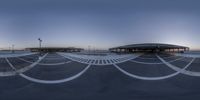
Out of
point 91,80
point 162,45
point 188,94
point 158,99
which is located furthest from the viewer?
point 162,45

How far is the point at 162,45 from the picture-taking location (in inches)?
1422

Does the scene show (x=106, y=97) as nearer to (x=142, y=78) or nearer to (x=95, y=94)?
(x=95, y=94)

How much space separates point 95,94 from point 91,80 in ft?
10.5

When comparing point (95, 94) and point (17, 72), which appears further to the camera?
point (17, 72)

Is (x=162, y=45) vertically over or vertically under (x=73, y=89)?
over

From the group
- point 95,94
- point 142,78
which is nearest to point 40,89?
point 95,94

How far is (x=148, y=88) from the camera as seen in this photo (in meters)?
10.0

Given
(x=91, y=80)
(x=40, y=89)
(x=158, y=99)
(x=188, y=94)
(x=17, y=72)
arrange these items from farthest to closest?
(x=17, y=72), (x=91, y=80), (x=40, y=89), (x=188, y=94), (x=158, y=99)

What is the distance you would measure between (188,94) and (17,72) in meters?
12.8

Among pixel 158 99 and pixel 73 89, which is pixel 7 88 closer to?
pixel 73 89

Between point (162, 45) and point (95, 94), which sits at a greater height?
point (162, 45)

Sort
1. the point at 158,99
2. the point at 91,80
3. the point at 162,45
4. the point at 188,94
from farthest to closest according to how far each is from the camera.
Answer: the point at 162,45, the point at 91,80, the point at 188,94, the point at 158,99

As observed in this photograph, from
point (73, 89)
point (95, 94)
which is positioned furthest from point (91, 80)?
point (95, 94)

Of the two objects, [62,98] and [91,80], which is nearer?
[62,98]
